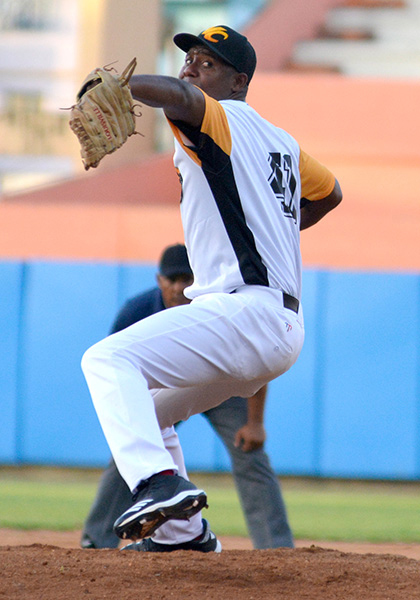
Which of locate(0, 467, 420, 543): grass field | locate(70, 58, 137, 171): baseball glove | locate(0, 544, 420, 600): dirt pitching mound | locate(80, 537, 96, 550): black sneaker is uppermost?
locate(70, 58, 137, 171): baseball glove

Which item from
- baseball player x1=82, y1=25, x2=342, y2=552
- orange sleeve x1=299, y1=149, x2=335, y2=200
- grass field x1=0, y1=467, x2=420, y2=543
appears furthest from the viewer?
grass field x1=0, y1=467, x2=420, y2=543

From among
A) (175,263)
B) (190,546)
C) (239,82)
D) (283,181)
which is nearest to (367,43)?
(175,263)

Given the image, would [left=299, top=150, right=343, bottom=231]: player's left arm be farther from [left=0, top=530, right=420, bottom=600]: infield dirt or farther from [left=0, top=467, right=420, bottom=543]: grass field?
[left=0, top=467, right=420, bottom=543]: grass field

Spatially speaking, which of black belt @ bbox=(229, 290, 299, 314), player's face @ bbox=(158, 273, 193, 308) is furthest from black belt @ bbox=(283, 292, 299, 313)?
player's face @ bbox=(158, 273, 193, 308)

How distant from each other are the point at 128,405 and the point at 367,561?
1.36 meters

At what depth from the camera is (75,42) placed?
13648 mm

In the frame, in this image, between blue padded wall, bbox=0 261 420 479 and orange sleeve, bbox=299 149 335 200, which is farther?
blue padded wall, bbox=0 261 420 479

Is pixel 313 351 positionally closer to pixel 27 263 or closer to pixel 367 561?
pixel 27 263

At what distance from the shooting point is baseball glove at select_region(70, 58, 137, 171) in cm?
266

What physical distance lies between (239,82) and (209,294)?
0.79 m

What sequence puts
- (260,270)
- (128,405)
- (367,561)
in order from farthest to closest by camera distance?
(367,561) < (260,270) < (128,405)

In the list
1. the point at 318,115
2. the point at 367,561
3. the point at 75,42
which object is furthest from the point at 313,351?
the point at 75,42

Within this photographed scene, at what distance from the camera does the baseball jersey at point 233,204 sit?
284 cm

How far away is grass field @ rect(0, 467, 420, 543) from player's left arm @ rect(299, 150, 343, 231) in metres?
2.59
